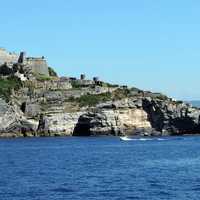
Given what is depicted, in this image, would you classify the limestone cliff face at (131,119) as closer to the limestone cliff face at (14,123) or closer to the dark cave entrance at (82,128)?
the dark cave entrance at (82,128)

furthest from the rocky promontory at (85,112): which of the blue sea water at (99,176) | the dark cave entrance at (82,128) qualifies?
the blue sea water at (99,176)

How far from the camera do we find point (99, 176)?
248 ft

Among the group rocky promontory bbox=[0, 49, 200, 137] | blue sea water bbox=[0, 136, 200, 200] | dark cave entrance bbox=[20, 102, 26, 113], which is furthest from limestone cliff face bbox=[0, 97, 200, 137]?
blue sea water bbox=[0, 136, 200, 200]

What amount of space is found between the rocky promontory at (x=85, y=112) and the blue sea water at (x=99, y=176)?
2570 inches

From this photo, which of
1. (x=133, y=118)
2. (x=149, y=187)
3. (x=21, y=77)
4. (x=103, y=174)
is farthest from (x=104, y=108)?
(x=149, y=187)

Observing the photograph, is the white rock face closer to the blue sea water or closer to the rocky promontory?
the rocky promontory

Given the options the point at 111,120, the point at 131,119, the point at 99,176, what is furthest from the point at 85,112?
the point at 99,176

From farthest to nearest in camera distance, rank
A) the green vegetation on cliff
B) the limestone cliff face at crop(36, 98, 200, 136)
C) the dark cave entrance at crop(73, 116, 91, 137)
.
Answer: the green vegetation on cliff → the dark cave entrance at crop(73, 116, 91, 137) → the limestone cliff face at crop(36, 98, 200, 136)

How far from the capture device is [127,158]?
338ft

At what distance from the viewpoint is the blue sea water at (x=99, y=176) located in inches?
2425

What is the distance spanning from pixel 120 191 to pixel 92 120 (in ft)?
372

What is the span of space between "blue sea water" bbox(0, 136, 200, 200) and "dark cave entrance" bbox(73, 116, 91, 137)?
219ft

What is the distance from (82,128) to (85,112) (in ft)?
12.3

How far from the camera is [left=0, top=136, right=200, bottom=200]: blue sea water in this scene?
6159 centimetres
